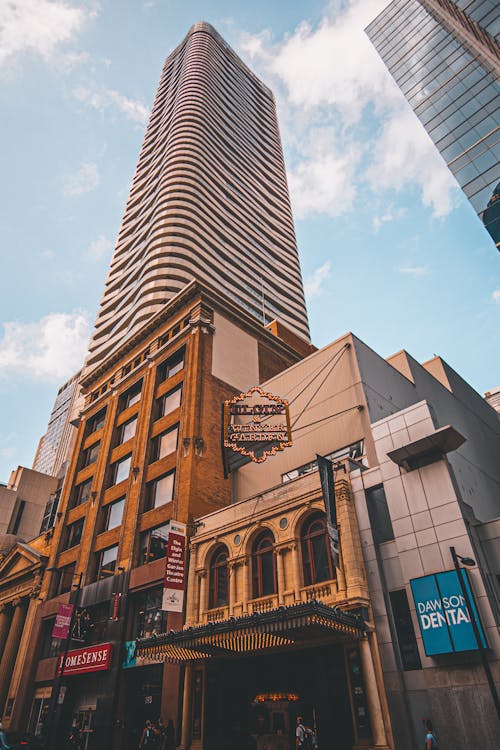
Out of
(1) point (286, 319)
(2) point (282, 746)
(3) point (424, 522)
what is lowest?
(2) point (282, 746)

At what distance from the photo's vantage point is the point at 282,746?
1886 centimetres

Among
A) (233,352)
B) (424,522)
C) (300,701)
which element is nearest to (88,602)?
(300,701)

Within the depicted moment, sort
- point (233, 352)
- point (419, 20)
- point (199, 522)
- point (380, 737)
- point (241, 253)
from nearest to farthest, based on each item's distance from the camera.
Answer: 1. point (380, 737)
2. point (199, 522)
3. point (233, 352)
4. point (241, 253)
5. point (419, 20)

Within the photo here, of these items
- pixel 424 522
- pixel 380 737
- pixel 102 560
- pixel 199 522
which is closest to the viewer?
pixel 380 737

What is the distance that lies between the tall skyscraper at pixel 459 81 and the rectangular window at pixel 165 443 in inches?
1793

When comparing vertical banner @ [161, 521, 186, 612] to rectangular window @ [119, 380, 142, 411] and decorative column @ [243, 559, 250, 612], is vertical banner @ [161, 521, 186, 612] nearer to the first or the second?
decorative column @ [243, 559, 250, 612]

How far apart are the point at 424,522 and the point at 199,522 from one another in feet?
42.9

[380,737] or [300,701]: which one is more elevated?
[300,701]

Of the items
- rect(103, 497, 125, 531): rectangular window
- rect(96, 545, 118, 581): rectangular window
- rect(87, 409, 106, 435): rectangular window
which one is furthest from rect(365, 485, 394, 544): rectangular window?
rect(87, 409, 106, 435): rectangular window

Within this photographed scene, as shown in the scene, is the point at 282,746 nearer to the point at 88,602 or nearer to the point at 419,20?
the point at 88,602

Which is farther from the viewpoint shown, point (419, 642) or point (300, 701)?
point (300, 701)

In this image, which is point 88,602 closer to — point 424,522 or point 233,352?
point 233,352

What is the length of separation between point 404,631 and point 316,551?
15.3ft

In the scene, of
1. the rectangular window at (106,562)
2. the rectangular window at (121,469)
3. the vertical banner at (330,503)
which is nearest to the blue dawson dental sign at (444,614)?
the vertical banner at (330,503)
